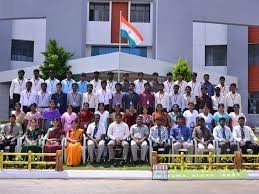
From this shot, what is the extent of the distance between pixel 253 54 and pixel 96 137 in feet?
75.7

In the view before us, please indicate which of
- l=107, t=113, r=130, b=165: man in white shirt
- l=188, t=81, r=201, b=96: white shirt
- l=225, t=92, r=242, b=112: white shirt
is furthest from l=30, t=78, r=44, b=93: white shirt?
l=225, t=92, r=242, b=112: white shirt

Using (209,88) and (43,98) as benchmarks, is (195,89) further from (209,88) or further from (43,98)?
(43,98)

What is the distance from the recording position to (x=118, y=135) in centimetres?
1305

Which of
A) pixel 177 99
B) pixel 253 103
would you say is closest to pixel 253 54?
pixel 253 103

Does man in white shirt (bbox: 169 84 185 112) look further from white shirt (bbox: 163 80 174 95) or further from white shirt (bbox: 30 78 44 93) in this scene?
white shirt (bbox: 30 78 44 93)

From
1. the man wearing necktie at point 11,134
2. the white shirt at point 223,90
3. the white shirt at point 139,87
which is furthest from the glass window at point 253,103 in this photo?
the man wearing necktie at point 11,134

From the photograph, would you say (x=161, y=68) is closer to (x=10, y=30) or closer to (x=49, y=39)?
(x=49, y=39)

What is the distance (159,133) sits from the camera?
13039mm

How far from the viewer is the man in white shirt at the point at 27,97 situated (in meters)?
14.3

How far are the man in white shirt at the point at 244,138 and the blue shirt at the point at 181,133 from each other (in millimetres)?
1345

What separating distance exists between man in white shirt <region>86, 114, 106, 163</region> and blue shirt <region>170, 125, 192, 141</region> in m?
1.98

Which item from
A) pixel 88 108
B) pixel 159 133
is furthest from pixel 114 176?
pixel 88 108

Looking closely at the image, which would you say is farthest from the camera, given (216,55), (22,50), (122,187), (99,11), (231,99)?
(22,50)

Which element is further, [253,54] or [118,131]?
[253,54]
